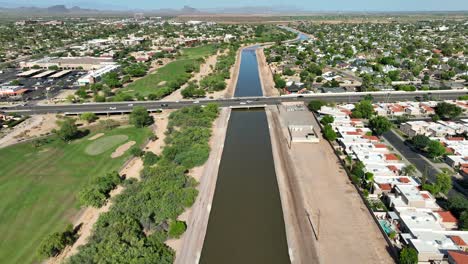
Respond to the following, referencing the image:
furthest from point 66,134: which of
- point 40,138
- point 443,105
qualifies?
point 443,105

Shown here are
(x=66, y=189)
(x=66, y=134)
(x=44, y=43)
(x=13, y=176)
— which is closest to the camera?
(x=66, y=189)

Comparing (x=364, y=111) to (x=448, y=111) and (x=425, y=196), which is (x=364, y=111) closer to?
(x=448, y=111)

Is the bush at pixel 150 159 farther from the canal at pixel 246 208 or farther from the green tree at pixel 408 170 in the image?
the green tree at pixel 408 170

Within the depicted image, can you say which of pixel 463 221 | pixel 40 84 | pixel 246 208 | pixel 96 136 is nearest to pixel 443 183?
pixel 463 221

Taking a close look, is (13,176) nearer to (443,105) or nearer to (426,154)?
(426,154)

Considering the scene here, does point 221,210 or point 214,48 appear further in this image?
point 214,48

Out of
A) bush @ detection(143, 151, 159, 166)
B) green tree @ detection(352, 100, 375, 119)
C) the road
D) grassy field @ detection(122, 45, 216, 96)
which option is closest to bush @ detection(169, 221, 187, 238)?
bush @ detection(143, 151, 159, 166)

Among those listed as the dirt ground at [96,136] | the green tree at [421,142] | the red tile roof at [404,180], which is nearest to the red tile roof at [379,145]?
the green tree at [421,142]
